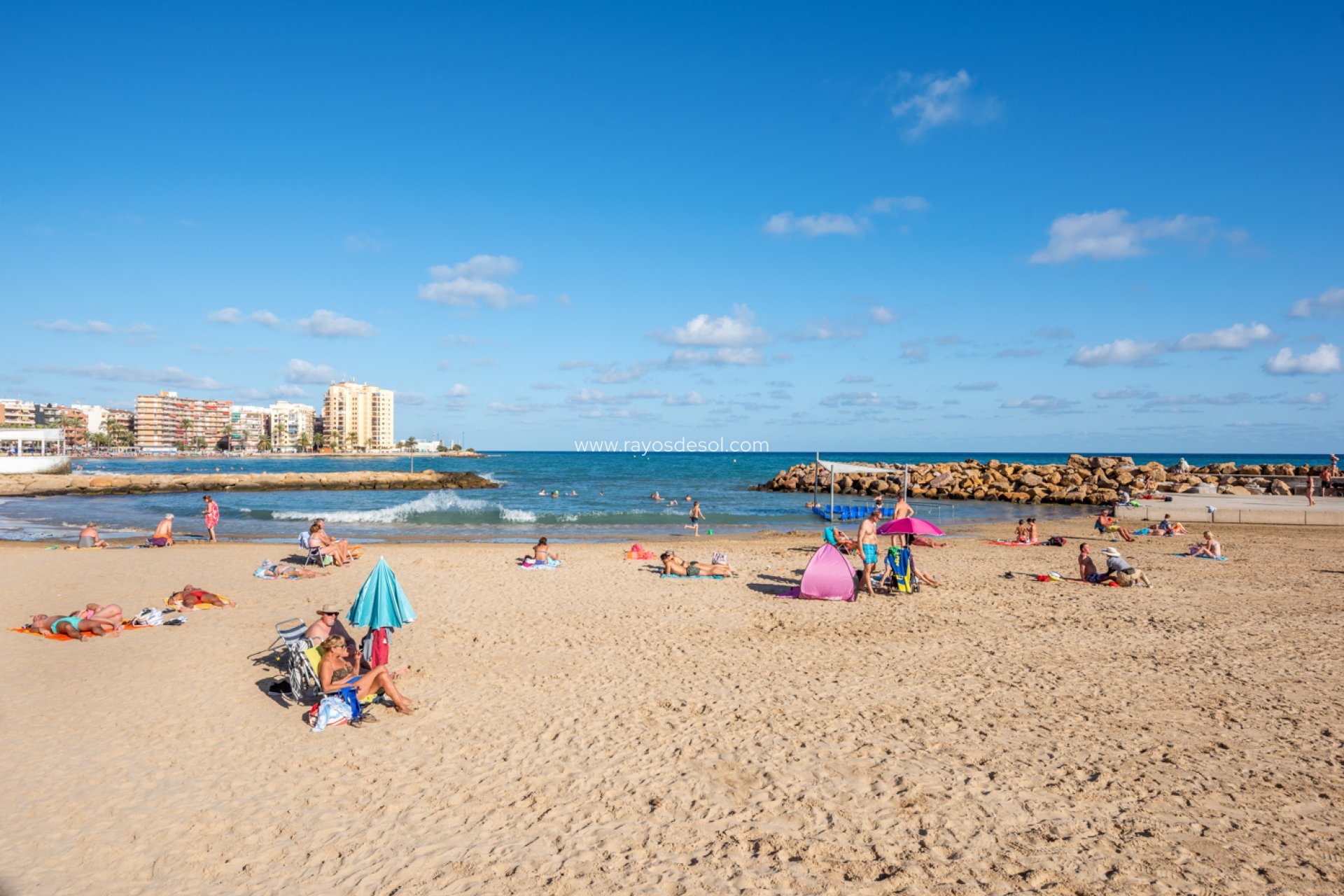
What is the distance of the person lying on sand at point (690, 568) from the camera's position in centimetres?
1554

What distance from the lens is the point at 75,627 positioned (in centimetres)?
990

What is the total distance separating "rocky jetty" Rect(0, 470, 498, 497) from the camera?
158 feet

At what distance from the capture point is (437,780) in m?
5.89

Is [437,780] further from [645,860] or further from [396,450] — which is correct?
[396,450]

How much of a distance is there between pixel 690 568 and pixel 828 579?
3.59 m

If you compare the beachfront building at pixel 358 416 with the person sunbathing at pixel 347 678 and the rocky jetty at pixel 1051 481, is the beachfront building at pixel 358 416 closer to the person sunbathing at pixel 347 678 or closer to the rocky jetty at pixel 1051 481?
the rocky jetty at pixel 1051 481

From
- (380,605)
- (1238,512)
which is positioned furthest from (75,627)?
(1238,512)

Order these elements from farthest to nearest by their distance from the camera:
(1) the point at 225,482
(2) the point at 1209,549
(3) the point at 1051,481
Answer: (1) the point at 225,482
(3) the point at 1051,481
(2) the point at 1209,549

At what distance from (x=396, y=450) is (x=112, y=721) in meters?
189

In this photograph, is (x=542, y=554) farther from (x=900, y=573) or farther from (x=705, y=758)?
(x=705, y=758)

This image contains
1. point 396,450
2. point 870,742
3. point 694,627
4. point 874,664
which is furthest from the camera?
point 396,450

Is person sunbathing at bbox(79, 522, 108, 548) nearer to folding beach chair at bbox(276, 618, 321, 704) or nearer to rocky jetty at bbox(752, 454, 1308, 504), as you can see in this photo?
folding beach chair at bbox(276, 618, 321, 704)

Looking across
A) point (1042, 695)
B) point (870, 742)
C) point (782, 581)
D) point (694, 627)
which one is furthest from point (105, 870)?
point (782, 581)

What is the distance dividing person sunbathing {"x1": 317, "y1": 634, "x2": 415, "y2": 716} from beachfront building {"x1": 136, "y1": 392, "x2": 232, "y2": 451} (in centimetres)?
17752
